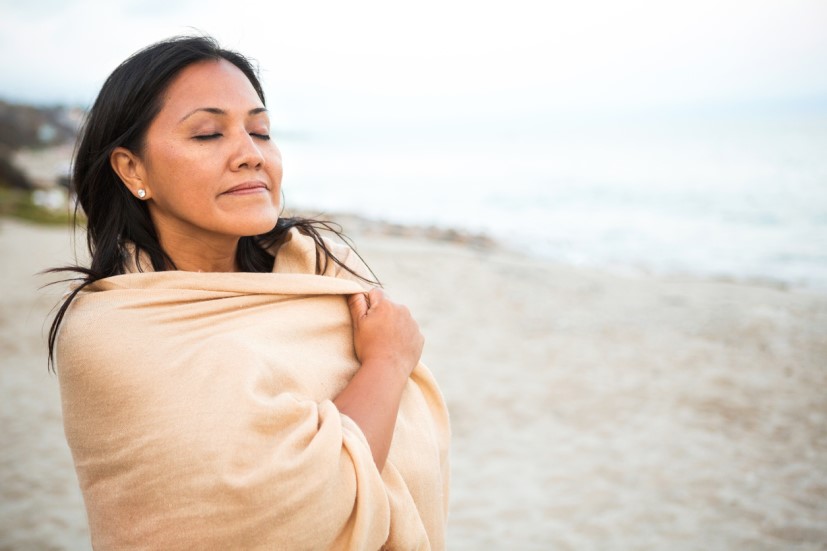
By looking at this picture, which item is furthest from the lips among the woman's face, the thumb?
the thumb

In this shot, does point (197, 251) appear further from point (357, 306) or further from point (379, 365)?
point (379, 365)

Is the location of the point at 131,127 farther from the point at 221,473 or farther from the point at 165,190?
the point at 221,473

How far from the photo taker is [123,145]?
1688 mm

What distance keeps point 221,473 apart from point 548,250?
1543 centimetres

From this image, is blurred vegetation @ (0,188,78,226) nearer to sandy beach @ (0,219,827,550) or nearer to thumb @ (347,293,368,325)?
sandy beach @ (0,219,827,550)

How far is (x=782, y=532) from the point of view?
399 cm

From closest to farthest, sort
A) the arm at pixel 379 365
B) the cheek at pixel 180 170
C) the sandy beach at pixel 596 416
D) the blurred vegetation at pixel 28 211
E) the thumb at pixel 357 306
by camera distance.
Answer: the arm at pixel 379 365
the cheek at pixel 180 170
the thumb at pixel 357 306
the sandy beach at pixel 596 416
the blurred vegetation at pixel 28 211

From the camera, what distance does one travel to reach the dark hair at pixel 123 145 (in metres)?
1.63

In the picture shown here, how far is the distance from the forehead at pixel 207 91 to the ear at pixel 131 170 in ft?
0.56

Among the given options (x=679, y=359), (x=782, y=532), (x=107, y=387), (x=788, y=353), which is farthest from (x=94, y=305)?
(x=788, y=353)

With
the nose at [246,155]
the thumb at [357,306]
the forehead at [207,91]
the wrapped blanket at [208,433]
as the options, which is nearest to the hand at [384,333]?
the thumb at [357,306]

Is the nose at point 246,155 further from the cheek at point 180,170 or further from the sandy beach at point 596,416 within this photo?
the sandy beach at point 596,416

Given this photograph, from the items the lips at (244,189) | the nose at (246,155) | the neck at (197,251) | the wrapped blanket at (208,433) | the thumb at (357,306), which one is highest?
the nose at (246,155)

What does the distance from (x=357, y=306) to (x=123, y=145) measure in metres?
0.78
